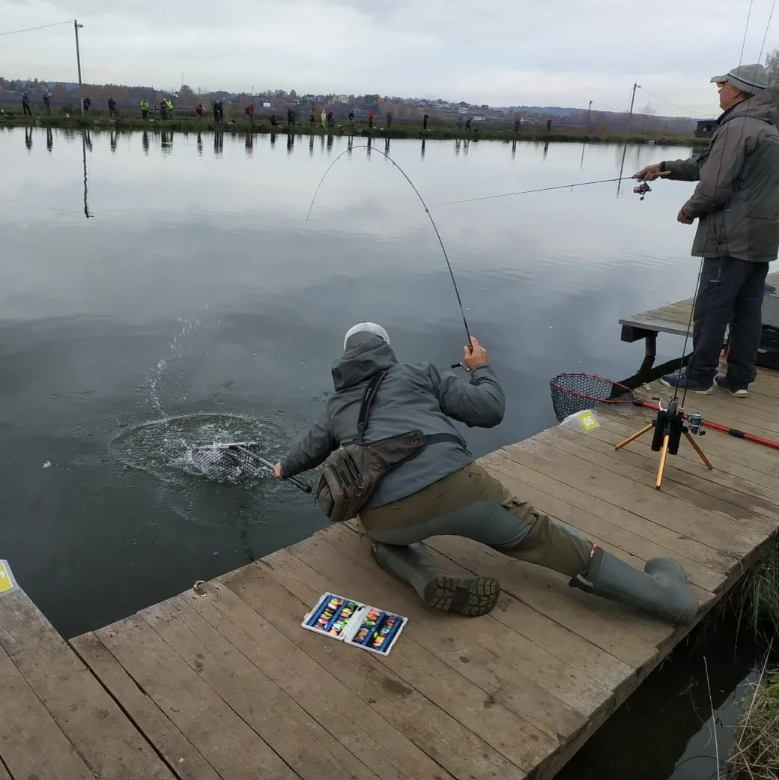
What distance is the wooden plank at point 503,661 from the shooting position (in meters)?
2.58

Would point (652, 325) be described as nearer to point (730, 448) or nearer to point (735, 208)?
point (735, 208)

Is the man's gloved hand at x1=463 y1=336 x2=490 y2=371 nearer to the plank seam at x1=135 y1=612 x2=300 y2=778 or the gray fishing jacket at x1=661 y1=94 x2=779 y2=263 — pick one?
the plank seam at x1=135 y1=612 x2=300 y2=778

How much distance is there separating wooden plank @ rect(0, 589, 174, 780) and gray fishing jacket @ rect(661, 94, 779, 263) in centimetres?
487

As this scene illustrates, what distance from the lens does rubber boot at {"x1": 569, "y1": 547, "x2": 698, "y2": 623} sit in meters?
3.02

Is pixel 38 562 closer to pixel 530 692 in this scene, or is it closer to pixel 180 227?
pixel 530 692

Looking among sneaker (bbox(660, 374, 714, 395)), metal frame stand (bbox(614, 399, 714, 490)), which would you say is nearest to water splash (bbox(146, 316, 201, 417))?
metal frame stand (bbox(614, 399, 714, 490))

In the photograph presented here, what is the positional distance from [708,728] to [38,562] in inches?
150

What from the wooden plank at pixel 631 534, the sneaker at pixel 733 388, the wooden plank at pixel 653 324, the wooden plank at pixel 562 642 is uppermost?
the wooden plank at pixel 653 324

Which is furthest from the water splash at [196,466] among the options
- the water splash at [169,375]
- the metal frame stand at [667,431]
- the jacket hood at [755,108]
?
the jacket hood at [755,108]

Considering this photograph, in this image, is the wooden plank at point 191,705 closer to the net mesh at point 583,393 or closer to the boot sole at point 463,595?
the boot sole at point 463,595

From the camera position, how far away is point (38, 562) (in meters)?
4.10

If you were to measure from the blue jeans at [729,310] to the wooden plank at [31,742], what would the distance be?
480 centimetres

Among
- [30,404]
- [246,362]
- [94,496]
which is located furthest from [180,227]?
[94,496]

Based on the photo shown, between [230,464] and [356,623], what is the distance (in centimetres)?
233
